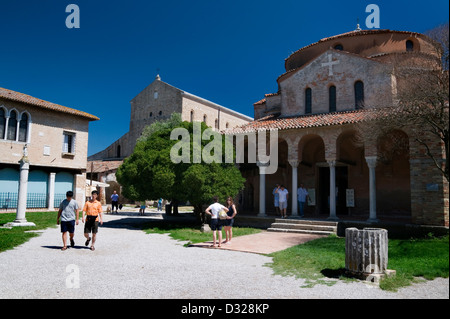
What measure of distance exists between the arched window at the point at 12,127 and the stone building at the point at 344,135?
14.8 metres

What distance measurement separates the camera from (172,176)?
14688 millimetres

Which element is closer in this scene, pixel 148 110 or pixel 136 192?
pixel 136 192

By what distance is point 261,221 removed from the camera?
53.4 feet

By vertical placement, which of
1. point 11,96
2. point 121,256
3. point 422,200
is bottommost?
point 121,256

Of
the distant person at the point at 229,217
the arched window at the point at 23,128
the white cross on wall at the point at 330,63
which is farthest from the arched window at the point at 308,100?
the arched window at the point at 23,128

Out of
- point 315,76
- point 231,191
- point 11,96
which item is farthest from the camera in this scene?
point 11,96

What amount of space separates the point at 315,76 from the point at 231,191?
8.51 m

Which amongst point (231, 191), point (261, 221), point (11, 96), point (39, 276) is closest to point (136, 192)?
point (231, 191)

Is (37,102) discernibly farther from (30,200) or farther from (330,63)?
(330,63)

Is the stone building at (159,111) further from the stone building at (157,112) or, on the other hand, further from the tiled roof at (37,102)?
the tiled roof at (37,102)

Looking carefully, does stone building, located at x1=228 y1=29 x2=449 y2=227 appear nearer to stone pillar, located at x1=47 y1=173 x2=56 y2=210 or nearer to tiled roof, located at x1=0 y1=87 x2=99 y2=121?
tiled roof, located at x1=0 y1=87 x2=99 y2=121

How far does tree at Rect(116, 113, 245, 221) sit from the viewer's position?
1459 centimetres

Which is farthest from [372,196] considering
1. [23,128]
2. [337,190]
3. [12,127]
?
[12,127]
